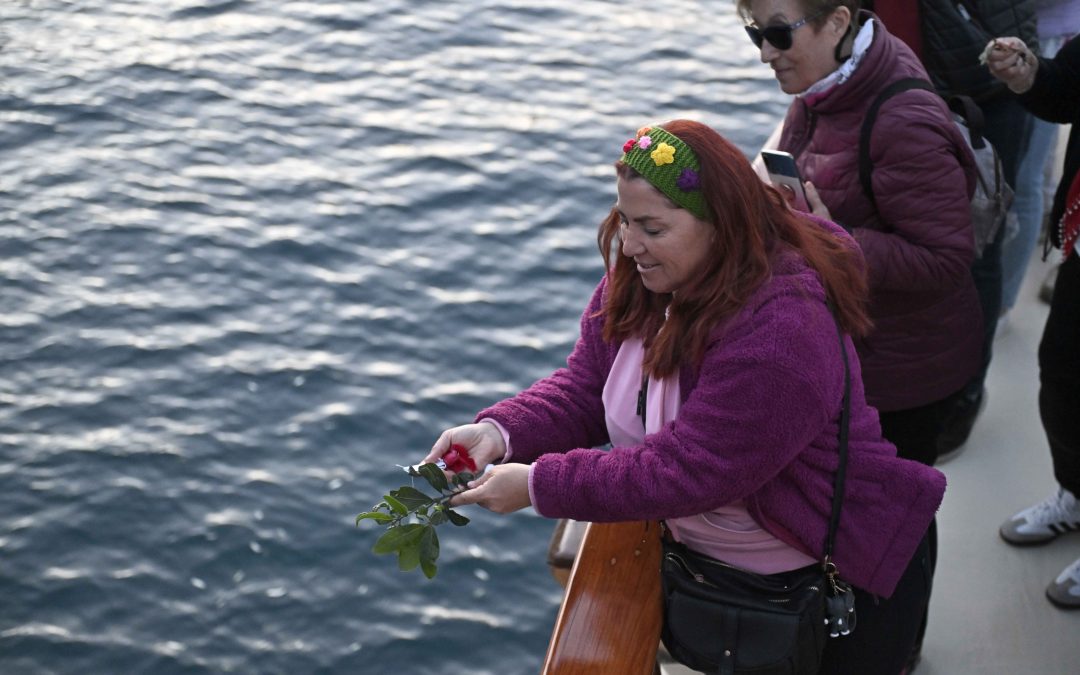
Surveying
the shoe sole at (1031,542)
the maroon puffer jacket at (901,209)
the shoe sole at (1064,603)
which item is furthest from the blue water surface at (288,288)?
the maroon puffer jacket at (901,209)

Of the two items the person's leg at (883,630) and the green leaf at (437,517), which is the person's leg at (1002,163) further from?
the green leaf at (437,517)

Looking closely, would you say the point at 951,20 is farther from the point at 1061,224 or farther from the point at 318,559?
the point at 318,559

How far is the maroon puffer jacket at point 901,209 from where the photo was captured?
10.7ft

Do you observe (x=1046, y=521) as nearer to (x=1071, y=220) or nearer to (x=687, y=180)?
(x=1071, y=220)

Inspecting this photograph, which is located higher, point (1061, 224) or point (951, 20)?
point (951, 20)

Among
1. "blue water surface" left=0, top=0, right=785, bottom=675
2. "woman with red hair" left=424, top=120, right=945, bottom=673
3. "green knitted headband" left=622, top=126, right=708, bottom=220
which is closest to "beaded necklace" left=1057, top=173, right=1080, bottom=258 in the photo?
"woman with red hair" left=424, top=120, right=945, bottom=673

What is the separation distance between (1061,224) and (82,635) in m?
4.35

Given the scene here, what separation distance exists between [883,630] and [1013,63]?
167 centimetres

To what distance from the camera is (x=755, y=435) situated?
2410mm

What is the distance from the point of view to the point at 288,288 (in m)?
7.92

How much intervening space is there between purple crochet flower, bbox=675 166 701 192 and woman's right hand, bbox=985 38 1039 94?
1.60 meters

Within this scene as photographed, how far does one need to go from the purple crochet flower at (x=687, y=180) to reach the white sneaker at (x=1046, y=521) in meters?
2.33

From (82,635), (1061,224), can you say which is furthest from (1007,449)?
(82,635)

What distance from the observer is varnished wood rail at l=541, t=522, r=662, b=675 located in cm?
273
